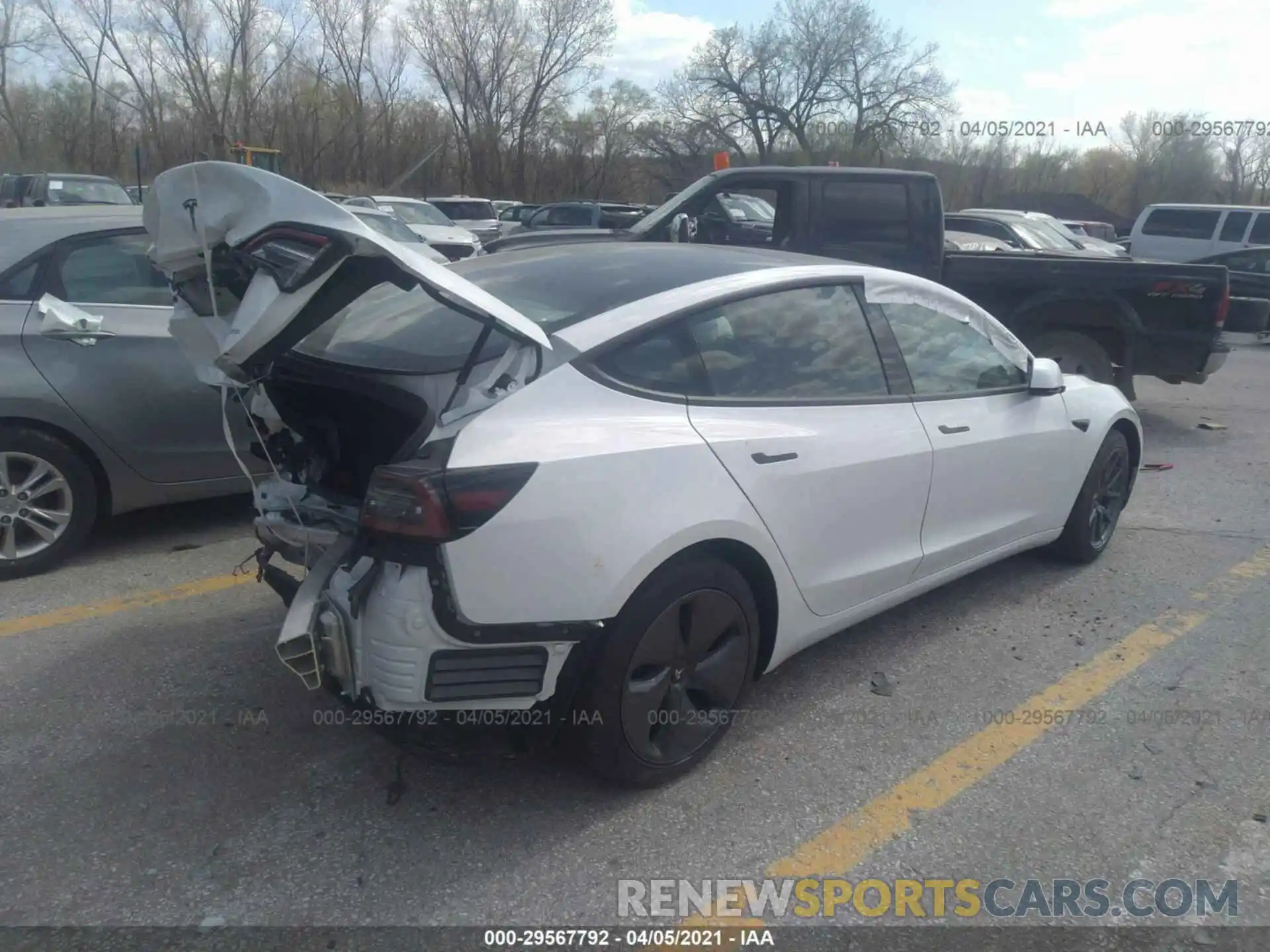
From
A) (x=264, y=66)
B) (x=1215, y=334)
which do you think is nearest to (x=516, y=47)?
(x=264, y=66)

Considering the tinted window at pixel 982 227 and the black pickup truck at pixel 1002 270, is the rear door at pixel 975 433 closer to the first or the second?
the black pickup truck at pixel 1002 270

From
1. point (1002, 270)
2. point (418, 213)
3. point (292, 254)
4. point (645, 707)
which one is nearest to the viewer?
point (292, 254)

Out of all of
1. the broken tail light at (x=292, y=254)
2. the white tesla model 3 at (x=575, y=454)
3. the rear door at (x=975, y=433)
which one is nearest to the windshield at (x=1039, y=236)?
the rear door at (x=975, y=433)

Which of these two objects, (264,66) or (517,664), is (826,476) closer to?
(517,664)

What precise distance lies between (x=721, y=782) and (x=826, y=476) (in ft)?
3.42

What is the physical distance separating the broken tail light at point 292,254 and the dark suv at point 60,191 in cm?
1916

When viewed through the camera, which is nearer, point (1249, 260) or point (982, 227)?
point (982, 227)

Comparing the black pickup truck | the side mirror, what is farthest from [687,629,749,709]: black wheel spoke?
the black pickup truck

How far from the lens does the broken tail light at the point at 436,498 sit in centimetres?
249

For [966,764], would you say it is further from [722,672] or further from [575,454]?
[575,454]

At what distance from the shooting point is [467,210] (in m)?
24.8

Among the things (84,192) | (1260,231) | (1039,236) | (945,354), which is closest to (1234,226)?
(1260,231)

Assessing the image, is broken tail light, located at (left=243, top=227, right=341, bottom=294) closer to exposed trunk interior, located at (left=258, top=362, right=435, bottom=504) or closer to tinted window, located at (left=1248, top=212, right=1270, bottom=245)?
exposed trunk interior, located at (left=258, top=362, right=435, bottom=504)

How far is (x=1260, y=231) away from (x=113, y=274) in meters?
19.7
